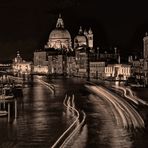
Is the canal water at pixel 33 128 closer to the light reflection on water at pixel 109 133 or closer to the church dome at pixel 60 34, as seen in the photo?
the light reflection on water at pixel 109 133

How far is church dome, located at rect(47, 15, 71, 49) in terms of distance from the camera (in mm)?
119250

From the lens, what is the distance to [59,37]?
4729 inches

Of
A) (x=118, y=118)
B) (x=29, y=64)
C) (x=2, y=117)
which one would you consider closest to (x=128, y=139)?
(x=118, y=118)

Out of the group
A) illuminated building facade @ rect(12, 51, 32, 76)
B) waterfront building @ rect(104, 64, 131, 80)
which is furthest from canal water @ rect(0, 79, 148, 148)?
illuminated building facade @ rect(12, 51, 32, 76)

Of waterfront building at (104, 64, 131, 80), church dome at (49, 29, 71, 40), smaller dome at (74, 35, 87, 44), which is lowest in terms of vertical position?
waterfront building at (104, 64, 131, 80)

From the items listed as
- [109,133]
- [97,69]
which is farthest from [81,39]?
[109,133]

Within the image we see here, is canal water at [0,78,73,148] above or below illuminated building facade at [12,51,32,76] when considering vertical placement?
below

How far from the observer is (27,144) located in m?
17.6

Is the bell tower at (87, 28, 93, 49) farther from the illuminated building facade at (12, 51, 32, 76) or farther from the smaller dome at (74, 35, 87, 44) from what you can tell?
the illuminated building facade at (12, 51, 32, 76)

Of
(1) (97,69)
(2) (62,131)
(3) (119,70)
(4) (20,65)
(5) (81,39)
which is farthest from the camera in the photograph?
(4) (20,65)

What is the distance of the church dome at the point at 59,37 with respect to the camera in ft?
391

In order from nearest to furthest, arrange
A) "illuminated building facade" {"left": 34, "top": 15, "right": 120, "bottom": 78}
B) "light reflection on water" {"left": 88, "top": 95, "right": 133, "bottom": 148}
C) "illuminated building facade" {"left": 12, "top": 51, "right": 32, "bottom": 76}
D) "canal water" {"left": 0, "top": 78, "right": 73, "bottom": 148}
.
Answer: "light reflection on water" {"left": 88, "top": 95, "right": 133, "bottom": 148}
"canal water" {"left": 0, "top": 78, "right": 73, "bottom": 148}
"illuminated building facade" {"left": 34, "top": 15, "right": 120, "bottom": 78}
"illuminated building facade" {"left": 12, "top": 51, "right": 32, "bottom": 76}

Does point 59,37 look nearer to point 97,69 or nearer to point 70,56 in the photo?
point 70,56

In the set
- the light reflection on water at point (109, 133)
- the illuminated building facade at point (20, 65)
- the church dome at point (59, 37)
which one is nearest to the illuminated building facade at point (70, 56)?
the church dome at point (59, 37)
